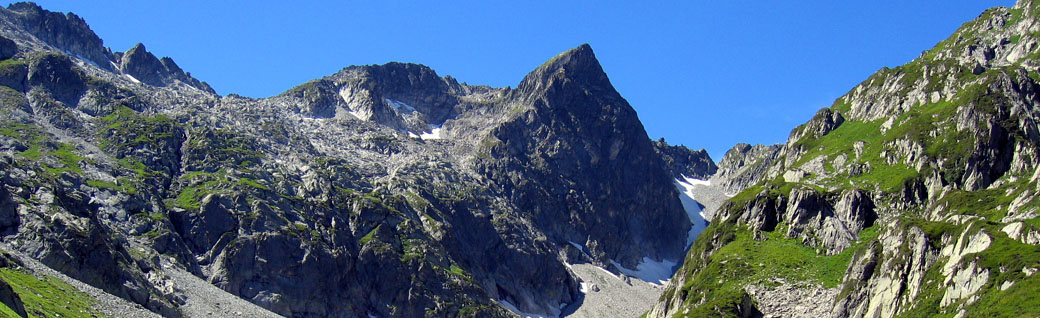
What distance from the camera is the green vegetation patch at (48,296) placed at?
10075 centimetres

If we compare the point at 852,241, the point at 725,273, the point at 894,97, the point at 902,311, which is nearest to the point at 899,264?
the point at 902,311

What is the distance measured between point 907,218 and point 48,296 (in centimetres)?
12507

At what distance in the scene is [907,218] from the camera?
138750mm

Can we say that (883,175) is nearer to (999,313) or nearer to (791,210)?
(791,210)

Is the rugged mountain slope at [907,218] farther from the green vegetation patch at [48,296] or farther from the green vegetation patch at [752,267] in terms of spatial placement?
the green vegetation patch at [48,296]

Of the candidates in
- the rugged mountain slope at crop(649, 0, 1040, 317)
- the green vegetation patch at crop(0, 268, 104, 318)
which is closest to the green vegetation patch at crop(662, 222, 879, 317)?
the rugged mountain slope at crop(649, 0, 1040, 317)

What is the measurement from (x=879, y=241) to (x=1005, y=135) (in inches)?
1649

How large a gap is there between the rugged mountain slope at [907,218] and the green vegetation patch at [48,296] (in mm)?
88454

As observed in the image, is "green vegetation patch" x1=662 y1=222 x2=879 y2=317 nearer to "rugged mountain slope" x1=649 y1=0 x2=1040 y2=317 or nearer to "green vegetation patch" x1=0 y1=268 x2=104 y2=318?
"rugged mountain slope" x1=649 y1=0 x2=1040 y2=317

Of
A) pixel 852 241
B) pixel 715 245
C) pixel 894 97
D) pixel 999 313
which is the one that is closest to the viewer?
pixel 999 313

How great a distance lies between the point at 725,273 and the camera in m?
153

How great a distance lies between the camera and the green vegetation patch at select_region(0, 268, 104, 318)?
Answer: 331 ft

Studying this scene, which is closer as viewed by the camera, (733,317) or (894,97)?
(733,317)

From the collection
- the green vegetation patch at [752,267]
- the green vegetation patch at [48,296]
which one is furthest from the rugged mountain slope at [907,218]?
the green vegetation patch at [48,296]
